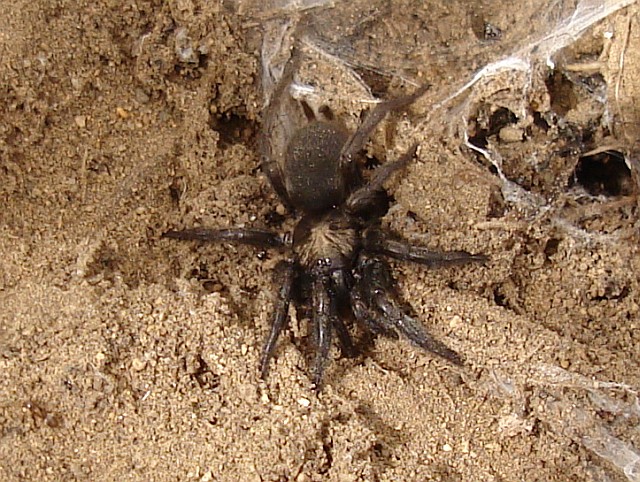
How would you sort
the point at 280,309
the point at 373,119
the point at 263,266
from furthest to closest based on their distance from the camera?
the point at 263,266 → the point at 373,119 → the point at 280,309

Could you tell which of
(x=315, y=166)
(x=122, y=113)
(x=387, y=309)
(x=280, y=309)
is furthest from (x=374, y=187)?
(x=122, y=113)

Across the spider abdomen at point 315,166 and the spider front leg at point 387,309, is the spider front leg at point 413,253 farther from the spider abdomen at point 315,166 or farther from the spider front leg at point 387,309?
the spider abdomen at point 315,166

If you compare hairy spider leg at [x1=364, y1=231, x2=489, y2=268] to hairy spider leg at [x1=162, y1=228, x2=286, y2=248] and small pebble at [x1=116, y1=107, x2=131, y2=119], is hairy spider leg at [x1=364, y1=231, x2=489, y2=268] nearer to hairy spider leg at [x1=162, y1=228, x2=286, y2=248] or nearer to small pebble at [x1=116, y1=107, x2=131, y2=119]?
hairy spider leg at [x1=162, y1=228, x2=286, y2=248]

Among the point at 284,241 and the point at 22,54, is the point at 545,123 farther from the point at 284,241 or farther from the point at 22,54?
the point at 22,54

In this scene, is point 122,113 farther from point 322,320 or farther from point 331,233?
point 322,320

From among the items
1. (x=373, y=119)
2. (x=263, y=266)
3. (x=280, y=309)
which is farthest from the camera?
(x=263, y=266)

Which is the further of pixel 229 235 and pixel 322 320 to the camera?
pixel 229 235
